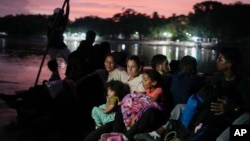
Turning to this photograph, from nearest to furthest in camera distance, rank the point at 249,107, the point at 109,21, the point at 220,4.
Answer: the point at 249,107 < the point at 220,4 < the point at 109,21

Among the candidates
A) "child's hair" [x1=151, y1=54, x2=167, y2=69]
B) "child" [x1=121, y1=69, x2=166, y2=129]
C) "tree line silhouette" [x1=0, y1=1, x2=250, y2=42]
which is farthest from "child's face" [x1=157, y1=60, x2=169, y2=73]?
"tree line silhouette" [x1=0, y1=1, x2=250, y2=42]

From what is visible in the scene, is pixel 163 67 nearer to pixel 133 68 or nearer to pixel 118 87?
pixel 133 68

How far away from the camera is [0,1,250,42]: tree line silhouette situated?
10562cm

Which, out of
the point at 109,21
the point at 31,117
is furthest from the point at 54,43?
the point at 109,21

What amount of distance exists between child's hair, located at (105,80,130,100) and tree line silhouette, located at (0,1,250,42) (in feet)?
330

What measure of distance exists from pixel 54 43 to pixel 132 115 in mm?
4319

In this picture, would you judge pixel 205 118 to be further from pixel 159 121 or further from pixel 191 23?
pixel 191 23

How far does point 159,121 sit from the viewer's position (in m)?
5.66

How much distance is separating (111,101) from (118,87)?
0.21 metres

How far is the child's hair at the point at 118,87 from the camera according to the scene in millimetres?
6359

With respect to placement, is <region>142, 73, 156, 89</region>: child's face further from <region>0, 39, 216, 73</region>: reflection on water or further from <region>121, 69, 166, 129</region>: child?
<region>0, 39, 216, 73</region>: reflection on water

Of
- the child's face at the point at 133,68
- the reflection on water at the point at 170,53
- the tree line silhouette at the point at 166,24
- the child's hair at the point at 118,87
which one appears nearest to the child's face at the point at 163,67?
the child's face at the point at 133,68

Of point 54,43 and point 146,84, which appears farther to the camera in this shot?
point 54,43

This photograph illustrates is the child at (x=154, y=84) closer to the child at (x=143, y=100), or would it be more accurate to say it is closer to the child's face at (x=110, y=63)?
the child at (x=143, y=100)
